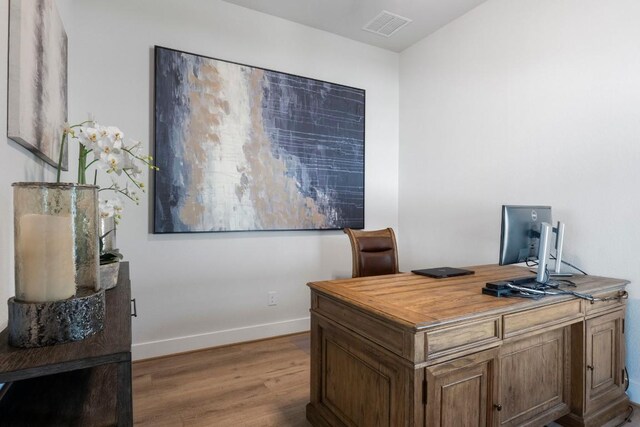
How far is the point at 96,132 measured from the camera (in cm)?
113

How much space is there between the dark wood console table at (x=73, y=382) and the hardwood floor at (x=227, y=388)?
1.11 meters

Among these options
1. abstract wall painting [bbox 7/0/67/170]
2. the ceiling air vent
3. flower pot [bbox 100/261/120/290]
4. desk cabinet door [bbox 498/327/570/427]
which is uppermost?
the ceiling air vent

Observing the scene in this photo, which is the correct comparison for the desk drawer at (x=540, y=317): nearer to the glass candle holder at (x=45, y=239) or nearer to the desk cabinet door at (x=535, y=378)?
the desk cabinet door at (x=535, y=378)

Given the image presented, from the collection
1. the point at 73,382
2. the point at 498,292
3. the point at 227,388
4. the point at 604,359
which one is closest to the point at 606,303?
the point at 604,359

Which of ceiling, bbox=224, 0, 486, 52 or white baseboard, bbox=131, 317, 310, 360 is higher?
ceiling, bbox=224, 0, 486, 52

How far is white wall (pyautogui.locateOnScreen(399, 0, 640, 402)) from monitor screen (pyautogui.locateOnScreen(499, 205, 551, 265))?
60 centimetres

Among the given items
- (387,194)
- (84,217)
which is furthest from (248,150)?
(84,217)

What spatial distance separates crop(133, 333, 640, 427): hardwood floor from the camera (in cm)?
193

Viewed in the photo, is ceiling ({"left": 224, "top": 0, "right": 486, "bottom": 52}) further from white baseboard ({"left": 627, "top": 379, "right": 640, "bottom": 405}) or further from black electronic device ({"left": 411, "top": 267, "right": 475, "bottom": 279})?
white baseboard ({"left": 627, "top": 379, "right": 640, "bottom": 405})

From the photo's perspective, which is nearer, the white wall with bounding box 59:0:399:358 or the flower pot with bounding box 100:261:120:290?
the flower pot with bounding box 100:261:120:290

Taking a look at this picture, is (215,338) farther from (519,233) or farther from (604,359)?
(604,359)

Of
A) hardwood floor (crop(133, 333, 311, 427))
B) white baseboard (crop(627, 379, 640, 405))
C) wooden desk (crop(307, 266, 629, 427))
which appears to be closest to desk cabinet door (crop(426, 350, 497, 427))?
wooden desk (crop(307, 266, 629, 427))

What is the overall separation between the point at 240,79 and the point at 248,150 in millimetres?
619

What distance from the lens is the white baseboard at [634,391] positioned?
6.82ft
